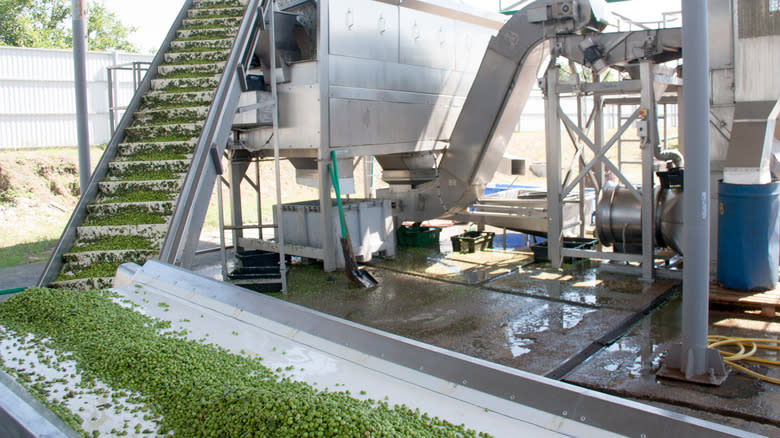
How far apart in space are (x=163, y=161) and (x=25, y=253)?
6938mm

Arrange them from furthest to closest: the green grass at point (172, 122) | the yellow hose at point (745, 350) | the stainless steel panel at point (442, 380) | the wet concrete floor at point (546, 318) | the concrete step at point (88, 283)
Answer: the green grass at point (172, 122)
the concrete step at point (88, 283)
the yellow hose at point (745, 350)
the wet concrete floor at point (546, 318)
the stainless steel panel at point (442, 380)

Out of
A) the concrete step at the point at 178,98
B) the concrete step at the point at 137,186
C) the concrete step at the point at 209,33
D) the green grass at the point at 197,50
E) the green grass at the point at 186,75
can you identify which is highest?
the concrete step at the point at 209,33

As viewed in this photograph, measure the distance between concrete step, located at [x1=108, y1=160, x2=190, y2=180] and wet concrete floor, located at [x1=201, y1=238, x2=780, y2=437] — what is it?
7.99 feet

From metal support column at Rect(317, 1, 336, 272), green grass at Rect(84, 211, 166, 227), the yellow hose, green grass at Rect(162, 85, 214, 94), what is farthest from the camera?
metal support column at Rect(317, 1, 336, 272)

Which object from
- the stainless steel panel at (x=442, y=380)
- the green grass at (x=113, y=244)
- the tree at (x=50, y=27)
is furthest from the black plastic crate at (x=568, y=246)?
the tree at (x=50, y=27)

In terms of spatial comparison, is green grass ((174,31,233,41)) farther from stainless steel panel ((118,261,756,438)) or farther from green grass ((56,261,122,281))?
stainless steel panel ((118,261,756,438))

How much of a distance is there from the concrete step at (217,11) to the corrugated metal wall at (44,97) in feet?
36.5

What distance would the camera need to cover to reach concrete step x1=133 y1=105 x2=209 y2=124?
6.71m

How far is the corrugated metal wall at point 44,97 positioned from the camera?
54.7 ft

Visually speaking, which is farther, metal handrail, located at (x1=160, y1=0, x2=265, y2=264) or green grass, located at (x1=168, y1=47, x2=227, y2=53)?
green grass, located at (x1=168, y1=47, x2=227, y2=53)

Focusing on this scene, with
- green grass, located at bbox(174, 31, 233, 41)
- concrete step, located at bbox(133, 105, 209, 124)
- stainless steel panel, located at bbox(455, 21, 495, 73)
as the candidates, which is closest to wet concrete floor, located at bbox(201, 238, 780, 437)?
concrete step, located at bbox(133, 105, 209, 124)

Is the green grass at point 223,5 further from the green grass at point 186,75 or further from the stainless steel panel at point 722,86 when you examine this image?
the stainless steel panel at point 722,86

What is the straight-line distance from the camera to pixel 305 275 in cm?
941

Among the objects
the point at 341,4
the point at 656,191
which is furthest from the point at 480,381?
the point at 341,4
